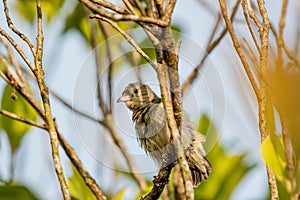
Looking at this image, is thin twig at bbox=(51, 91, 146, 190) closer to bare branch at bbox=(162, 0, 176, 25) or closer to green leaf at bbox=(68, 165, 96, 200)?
green leaf at bbox=(68, 165, 96, 200)

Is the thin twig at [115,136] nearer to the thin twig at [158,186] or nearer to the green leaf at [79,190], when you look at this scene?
the green leaf at [79,190]

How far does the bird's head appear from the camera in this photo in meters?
4.70

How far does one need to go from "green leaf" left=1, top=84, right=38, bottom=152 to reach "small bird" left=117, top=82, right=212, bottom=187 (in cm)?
75

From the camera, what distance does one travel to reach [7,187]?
11.8 feet

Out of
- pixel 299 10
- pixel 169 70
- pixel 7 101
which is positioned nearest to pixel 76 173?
pixel 7 101

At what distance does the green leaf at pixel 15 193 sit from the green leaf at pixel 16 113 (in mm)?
685

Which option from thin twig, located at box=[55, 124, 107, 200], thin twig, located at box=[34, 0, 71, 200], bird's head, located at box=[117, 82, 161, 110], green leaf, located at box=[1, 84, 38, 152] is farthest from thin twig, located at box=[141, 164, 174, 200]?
bird's head, located at box=[117, 82, 161, 110]

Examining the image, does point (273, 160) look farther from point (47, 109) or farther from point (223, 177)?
point (223, 177)

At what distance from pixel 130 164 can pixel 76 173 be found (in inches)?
19.3

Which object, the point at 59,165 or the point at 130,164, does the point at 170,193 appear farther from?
the point at 59,165

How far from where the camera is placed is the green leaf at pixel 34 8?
15.8 feet

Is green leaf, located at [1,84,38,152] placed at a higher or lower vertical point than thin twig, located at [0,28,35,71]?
lower

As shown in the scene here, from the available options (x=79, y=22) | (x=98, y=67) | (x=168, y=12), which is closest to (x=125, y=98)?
(x=98, y=67)

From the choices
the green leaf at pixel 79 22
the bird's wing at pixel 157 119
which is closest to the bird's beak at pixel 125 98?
the bird's wing at pixel 157 119
